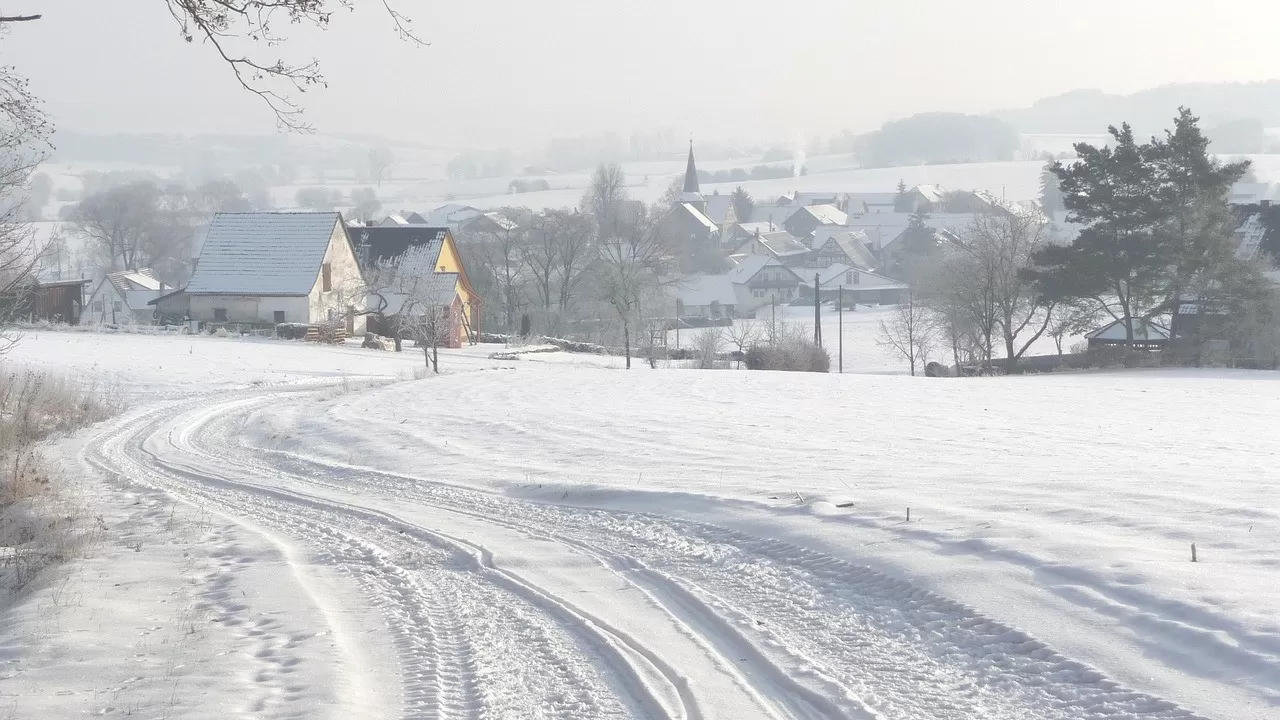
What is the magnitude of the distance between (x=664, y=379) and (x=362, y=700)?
88.1ft

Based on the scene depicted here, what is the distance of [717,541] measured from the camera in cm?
993

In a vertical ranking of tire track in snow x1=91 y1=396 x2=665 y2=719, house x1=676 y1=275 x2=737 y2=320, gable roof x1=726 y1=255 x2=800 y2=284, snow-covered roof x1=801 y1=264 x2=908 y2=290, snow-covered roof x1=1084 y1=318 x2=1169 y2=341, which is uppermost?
gable roof x1=726 y1=255 x2=800 y2=284

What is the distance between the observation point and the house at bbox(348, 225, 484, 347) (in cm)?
6341

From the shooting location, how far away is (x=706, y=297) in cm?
11275

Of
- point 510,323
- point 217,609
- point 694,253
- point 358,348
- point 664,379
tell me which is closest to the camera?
point 217,609

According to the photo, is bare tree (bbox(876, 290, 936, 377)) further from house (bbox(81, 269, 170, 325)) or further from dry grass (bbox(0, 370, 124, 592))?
house (bbox(81, 269, 170, 325))

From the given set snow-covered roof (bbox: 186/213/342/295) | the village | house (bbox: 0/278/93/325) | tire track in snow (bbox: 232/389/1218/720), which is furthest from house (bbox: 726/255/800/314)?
tire track in snow (bbox: 232/389/1218/720)

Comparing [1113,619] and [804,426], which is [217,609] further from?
[804,426]

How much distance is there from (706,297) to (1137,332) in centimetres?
6425

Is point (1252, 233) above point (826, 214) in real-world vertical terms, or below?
below

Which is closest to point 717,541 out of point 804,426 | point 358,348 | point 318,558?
point 318,558

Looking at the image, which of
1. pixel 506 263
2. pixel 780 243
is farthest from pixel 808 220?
pixel 506 263

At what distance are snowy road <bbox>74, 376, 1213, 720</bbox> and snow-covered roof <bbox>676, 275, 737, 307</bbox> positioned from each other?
98979 millimetres

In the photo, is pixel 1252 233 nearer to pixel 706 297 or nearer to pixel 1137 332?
pixel 1137 332
